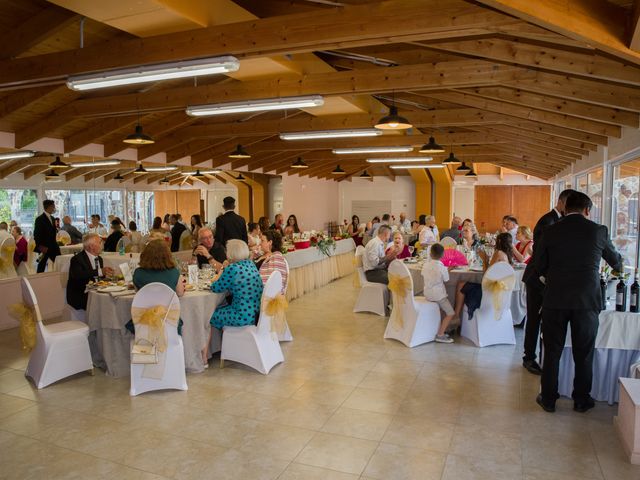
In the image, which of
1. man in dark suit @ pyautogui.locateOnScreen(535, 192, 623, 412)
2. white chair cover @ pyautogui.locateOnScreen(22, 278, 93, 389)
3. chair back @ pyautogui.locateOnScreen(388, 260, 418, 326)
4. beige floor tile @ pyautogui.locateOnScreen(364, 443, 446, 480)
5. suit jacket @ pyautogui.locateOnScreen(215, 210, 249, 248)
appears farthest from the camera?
suit jacket @ pyautogui.locateOnScreen(215, 210, 249, 248)

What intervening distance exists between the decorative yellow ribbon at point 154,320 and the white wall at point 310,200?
43.9ft

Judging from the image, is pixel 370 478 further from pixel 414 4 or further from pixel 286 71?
pixel 286 71

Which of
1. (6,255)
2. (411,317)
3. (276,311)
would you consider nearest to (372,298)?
(411,317)

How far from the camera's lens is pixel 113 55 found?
15.2 feet

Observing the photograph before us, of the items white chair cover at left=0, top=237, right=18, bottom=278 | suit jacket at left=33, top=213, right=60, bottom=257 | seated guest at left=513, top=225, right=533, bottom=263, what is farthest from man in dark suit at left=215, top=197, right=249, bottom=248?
white chair cover at left=0, top=237, right=18, bottom=278

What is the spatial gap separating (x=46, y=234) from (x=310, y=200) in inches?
473

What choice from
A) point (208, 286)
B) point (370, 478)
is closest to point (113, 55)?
point (208, 286)

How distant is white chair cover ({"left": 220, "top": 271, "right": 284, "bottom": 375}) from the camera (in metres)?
4.70

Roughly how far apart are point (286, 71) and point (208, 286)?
280 centimetres

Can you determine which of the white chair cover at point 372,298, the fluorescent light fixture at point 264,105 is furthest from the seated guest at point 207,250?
the white chair cover at point 372,298

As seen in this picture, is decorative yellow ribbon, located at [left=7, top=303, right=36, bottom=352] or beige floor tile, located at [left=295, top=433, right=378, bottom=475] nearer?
beige floor tile, located at [left=295, top=433, right=378, bottom=475]

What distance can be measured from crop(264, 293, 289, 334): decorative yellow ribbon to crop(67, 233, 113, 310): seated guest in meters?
1.92

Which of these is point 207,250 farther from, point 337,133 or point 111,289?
point 337,133

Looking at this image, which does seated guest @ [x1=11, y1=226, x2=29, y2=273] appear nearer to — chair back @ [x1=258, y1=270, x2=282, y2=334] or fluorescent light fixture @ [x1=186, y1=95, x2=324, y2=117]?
fluorescent light fixture @ [x1=186, y1=95, x2=324, y2=117]
